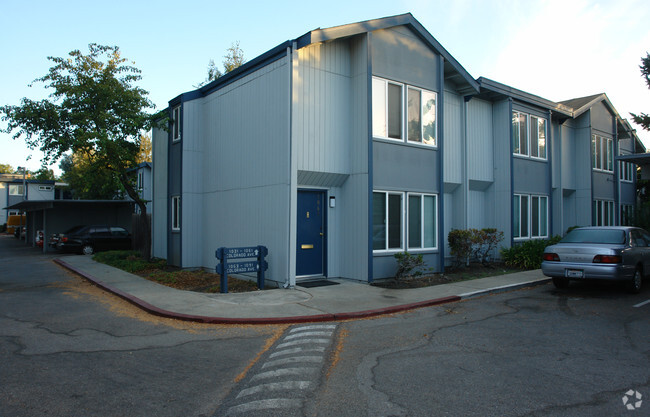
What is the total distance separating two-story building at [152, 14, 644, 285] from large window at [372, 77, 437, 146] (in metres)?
0.04

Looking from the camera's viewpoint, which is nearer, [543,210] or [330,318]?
[330,318]

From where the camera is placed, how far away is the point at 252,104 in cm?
1248

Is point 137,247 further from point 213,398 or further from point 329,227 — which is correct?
point 213,398

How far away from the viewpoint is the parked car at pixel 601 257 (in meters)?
10.0

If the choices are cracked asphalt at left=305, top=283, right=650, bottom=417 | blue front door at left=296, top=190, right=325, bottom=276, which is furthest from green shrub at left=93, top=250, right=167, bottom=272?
cracked asphalt at left=305, top=283, right=650, bottom=417

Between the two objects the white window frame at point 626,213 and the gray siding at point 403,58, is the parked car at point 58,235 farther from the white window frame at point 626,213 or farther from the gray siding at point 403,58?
the white window frame at point 626,213

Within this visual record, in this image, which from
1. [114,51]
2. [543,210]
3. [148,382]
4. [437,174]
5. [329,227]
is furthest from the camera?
[543,210]

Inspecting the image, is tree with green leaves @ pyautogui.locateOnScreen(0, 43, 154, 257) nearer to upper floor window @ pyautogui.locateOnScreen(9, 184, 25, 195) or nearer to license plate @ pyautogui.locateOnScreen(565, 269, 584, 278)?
license plate @ pyautogui.locateOnScreen(565, 269, 584, 278)

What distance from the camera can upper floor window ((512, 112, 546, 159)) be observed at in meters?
17.4

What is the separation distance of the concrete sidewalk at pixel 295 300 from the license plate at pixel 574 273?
4.88 feet

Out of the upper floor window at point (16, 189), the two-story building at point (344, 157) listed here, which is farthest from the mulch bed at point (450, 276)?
the upper floor window at point (16, 189)

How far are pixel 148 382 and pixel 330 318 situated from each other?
12.4ft

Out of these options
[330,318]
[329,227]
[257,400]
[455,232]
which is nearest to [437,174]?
[455,232]

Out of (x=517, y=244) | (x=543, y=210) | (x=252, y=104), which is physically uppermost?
(x=252, y=104)
